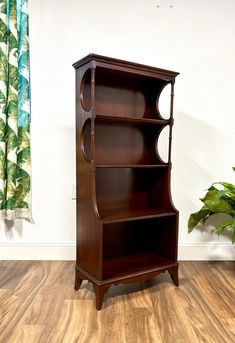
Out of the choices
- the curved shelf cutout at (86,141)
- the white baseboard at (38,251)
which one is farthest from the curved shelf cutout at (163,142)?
the white baseboard at (38,251)

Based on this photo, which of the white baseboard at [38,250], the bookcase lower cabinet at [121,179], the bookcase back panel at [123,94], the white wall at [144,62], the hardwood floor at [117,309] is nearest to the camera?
the hardwood floor at [117,309]

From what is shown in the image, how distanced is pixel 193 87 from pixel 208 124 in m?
0.37

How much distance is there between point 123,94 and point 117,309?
5.15ft

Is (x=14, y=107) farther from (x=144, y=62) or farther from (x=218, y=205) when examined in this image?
(x=218, y=205)

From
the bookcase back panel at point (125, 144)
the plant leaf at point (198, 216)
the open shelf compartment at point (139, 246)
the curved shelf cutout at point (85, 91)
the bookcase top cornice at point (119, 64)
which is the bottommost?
the open shelf compartment at point (139, 246)

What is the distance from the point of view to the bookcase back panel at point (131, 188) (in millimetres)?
2098

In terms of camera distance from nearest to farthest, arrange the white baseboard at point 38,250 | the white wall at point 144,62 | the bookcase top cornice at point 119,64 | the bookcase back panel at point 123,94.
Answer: the bookcase top cornice at point 119,64
the bookcase back panel at point 123,94
the white wall at point 144,62
the white baseboard at point 38,250

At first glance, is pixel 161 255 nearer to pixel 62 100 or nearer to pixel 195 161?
pixel 195 161

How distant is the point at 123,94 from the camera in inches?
83.4

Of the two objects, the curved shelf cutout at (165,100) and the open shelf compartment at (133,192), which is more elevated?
the curved shelf cutout at (165,100)

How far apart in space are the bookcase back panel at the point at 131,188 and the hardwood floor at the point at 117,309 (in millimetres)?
634

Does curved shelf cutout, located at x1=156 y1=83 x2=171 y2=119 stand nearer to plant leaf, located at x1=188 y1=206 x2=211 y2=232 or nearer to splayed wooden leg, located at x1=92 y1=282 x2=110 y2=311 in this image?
plant leaf, located at x1=188 y1=206 x2=211 y2=232

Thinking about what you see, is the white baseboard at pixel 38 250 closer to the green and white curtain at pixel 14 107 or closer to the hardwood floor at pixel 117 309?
the hardwood floor at pixel 117 309

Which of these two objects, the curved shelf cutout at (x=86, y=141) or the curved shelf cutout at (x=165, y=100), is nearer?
the curved shelf cutout at (x=86, y=141)
